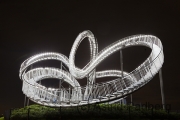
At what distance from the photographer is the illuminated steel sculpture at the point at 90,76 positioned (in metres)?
21.0

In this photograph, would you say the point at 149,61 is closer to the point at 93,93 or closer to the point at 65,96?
the point at 93,93

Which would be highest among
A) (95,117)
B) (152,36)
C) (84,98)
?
(152,36)

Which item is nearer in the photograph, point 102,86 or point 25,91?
point 102,86

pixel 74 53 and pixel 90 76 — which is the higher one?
pixel 74 53

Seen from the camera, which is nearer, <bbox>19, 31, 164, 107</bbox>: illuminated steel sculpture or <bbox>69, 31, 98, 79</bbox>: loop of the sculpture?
<bbox>19, 31, 164, 107</bbox>: illuminated steel sculpture

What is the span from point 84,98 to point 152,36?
1016 cm

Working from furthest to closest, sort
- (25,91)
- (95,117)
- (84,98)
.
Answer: (25,91), (84,98), (95,117)

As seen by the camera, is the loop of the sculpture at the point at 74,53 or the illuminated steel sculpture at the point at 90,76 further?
the loop of the sculpture at the point at 74,53

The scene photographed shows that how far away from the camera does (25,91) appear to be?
2686 cm

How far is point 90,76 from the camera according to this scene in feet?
94.1

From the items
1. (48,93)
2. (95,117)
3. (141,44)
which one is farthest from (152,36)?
(48,93)

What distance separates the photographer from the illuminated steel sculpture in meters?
21.0

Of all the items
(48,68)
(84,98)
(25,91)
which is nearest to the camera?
(84,98)

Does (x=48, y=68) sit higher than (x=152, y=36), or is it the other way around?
(x=152, y=36)
